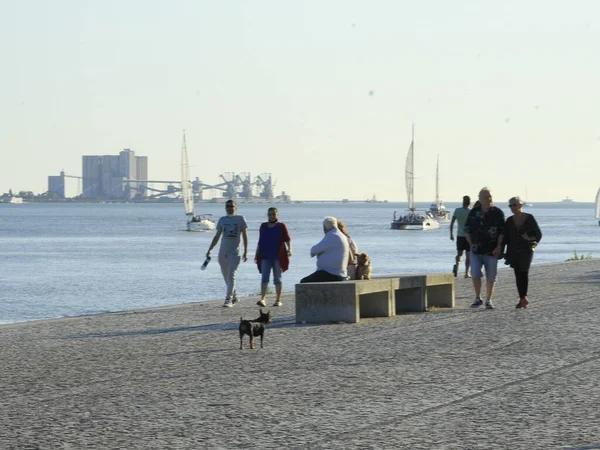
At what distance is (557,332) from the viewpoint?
1326cm

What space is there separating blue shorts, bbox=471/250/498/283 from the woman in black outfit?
25 cm

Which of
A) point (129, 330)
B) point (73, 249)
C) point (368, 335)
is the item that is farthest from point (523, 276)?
point (73, 249)

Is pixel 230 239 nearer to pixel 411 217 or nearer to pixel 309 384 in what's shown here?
pixel 309 384

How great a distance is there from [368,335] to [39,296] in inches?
940

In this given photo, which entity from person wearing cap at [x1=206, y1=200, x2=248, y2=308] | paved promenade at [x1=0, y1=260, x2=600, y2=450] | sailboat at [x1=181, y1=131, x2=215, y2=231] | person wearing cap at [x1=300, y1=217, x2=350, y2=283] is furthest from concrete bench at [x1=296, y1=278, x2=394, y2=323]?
sailboat at [x1=181, y1=131, x2=215, y2=231]

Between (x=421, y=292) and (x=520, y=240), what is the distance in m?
1.52

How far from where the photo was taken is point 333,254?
15727mm

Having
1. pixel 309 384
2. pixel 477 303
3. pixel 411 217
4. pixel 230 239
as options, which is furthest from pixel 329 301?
pixel 411 217

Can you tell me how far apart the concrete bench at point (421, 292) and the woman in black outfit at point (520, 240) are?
3.30 ft

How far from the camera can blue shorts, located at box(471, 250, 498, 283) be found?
16.6 meters

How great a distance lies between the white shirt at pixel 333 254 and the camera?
15727 mm

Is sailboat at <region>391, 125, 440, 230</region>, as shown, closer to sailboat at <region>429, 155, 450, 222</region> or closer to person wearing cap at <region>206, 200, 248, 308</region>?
sailboat at <region>429, 155, 450, 222</region>

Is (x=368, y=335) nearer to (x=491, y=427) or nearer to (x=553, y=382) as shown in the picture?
(x=553, y=382)

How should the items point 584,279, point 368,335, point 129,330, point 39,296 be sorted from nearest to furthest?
1. point 368,335
2. point 129,330
3. point 584,279
4. point 39,296
